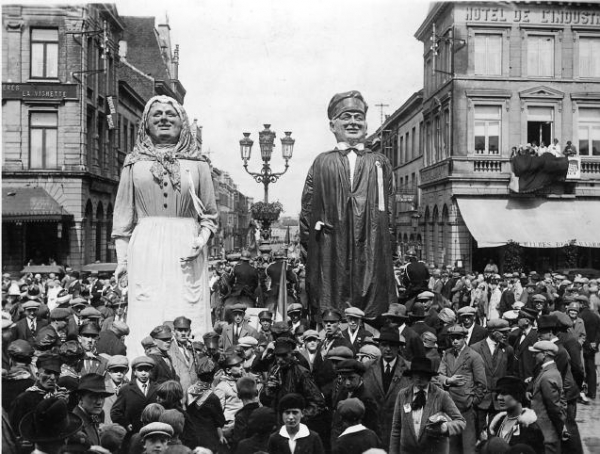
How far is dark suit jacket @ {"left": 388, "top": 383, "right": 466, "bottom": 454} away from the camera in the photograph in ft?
19.2

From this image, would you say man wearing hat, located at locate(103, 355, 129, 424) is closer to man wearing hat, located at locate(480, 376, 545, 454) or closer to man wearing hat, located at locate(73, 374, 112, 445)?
man wearing hat, located at locate(73, 374, 112, 445)

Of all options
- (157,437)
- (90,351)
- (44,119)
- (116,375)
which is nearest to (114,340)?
(90,351)

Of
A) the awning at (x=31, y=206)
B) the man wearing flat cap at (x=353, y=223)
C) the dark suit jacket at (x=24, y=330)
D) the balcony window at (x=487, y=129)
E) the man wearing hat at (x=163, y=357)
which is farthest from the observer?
the balcony window at (x=487, y=129)

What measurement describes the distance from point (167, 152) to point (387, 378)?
3.11m

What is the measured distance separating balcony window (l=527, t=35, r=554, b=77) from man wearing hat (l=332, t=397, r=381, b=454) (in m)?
28.6

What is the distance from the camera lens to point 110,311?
1121 centimetres

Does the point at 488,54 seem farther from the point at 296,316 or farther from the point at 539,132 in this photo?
the point at 296,316

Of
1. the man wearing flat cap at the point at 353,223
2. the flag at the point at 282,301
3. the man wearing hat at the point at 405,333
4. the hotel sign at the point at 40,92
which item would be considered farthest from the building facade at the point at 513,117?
the man wearing hat at the point at 405,333

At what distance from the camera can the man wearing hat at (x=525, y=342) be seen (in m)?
9.23

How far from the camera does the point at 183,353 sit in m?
7.14

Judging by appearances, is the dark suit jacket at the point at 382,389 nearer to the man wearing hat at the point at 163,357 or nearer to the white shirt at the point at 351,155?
the man wearing hat at the point at 163,357

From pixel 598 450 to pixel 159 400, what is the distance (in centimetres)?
598

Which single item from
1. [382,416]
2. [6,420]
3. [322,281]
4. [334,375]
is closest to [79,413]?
[6,420]

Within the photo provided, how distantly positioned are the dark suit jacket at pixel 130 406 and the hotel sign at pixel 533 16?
2821 centimetres
